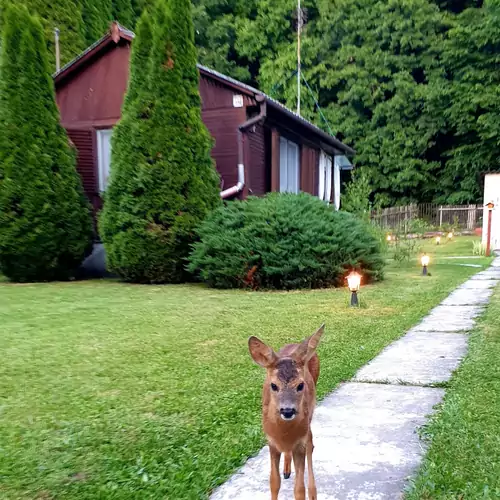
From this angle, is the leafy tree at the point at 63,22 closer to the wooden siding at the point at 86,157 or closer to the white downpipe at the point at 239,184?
the wooden siding at the point at 86,157

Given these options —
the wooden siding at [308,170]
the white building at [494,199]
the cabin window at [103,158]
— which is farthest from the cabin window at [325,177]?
the cabin window at [103,158]

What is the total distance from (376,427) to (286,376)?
1.21 m

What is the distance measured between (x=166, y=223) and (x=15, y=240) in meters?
2.79

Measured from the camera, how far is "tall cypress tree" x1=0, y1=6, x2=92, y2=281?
30.6ft

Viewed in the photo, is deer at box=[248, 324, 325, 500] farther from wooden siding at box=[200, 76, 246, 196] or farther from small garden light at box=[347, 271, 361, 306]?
wooden siding at box=[200, 76, 246, 196]

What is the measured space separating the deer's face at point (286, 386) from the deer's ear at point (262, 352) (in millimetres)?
22

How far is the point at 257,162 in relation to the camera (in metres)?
12.3

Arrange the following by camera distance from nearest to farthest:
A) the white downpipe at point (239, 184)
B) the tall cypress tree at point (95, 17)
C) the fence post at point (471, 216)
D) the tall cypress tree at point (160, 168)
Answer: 1. the tall cypress tree at point (160, 168)
2. the white downpipe at point (239, 184)
3. the tall cypress tree at point (95, 17)
4. the fence post at point (471, 216)

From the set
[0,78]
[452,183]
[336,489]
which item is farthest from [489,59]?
[336,489]

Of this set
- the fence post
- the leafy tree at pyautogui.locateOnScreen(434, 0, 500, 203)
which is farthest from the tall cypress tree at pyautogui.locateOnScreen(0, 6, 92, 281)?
the leafy tree at pyautogui.locateOnScreen(434, 0, 500, 203)

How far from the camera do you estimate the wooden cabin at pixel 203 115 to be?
11164 millimetres

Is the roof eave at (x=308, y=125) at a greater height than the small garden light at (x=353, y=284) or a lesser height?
greater

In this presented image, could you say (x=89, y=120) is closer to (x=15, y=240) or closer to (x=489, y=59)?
(x=15, y=240)

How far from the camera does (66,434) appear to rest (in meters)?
2.72
